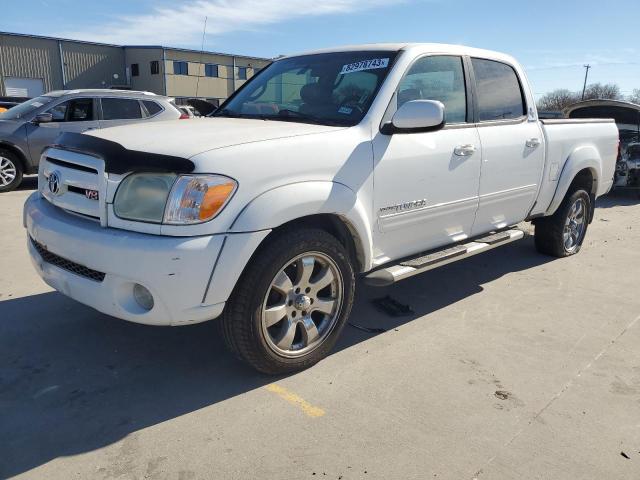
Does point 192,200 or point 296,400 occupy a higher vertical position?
point 192,200

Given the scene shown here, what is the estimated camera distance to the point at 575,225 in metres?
5.77

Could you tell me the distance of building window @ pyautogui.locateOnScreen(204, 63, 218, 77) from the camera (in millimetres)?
43250

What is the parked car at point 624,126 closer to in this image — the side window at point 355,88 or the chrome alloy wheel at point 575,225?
the chrome alloy wheel at point 575,225

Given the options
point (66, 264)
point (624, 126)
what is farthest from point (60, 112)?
point (624, 126)

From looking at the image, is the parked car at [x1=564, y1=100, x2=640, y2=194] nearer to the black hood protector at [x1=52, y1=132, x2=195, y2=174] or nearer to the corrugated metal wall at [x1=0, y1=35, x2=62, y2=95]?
the black hood protector at [x1=52, y1=132, x2=195, y2=174]

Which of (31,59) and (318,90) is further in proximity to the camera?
(31,59)

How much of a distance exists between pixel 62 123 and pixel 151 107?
5.11 ft

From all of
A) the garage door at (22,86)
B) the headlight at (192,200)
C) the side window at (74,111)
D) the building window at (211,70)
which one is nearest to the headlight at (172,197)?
the headlight at (192,200)

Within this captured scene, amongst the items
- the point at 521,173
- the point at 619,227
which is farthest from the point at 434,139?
the point at 619,227

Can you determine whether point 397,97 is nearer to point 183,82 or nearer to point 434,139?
point 434,139

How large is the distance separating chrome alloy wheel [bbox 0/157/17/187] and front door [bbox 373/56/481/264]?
Result: 7.94 m

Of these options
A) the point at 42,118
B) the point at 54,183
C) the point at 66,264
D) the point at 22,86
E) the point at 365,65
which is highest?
the point at 22,86

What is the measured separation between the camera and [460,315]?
4062 millimetres

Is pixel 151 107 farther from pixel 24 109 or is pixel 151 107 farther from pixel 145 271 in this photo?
pixel 145 271
